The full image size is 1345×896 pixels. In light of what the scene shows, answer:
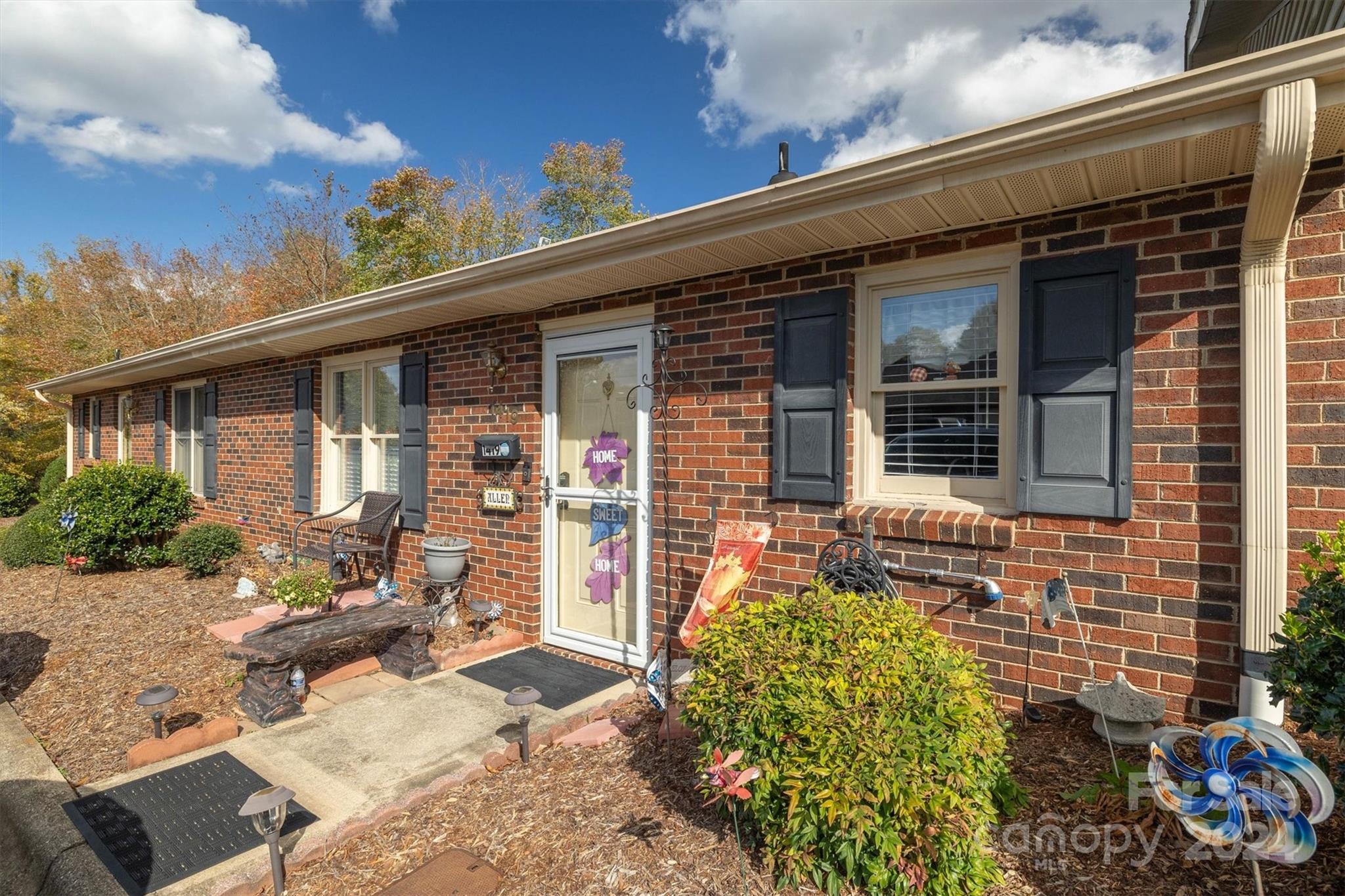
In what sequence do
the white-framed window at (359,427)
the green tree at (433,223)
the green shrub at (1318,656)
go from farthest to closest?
the green tree at (433,223)
the white-framed window at (359,427)
the green shrub at (1318,656)

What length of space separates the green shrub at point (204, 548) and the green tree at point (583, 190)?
39.6 feet

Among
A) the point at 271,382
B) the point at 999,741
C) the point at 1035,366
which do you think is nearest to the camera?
the point at 999,741

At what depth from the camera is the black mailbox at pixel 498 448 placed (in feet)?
16.0

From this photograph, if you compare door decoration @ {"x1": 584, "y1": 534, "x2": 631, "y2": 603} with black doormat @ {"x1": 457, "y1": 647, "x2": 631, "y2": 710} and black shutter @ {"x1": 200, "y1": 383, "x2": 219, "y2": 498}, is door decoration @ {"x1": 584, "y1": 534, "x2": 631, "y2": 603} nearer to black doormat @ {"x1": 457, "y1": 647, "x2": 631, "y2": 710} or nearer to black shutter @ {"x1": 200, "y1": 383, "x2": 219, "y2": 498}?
black doormat @ {"x1": 457, "y1": 647, "x2": 631, "y2": 710}

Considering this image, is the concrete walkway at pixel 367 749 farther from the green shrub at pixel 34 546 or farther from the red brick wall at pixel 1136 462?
the green shrub at pixel 34 546

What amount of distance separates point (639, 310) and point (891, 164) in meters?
1.97

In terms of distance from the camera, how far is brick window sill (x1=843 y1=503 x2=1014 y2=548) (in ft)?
9.64

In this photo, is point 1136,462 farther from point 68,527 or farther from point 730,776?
point 68,527

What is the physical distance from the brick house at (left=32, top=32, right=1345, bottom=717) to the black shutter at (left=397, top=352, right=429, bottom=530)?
2.84ft

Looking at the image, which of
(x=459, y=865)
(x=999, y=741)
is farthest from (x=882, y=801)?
(x=459, y=865)

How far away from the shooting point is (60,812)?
2648 mm

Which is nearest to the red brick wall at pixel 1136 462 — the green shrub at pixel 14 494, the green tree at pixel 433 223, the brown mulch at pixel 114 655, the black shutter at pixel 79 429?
the brown mulch at pixel 114 655

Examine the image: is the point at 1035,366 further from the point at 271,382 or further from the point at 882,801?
the point at 271,382

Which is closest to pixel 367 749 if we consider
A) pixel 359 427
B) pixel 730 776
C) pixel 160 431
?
pixel 730 776
